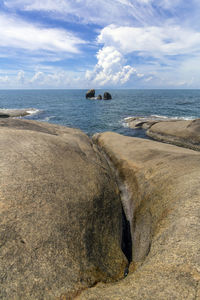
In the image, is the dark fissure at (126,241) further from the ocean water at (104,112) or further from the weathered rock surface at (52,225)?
the ocean water at (104,112)

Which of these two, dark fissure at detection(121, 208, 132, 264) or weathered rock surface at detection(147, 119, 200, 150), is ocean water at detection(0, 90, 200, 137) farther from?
dark fissure at detection(121, 208, 132, 264)

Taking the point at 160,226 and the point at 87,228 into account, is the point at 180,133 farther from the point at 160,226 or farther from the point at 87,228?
the point at 87,228

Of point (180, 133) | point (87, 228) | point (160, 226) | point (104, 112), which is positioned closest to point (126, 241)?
→ point (160, 226)

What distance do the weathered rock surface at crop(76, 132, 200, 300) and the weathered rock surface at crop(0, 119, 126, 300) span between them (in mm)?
612

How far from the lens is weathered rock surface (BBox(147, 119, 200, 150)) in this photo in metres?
20.1

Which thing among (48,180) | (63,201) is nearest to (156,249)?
(63,201)

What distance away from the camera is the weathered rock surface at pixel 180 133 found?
65.9 feet

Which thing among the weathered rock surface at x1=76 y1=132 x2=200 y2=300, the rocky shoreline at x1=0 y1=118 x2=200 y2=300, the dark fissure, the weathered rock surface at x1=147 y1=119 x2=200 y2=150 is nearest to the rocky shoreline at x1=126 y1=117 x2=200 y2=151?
the weathered rock surface at x1=147 y1=119 x2=200 y2=150

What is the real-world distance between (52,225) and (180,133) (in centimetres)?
2085

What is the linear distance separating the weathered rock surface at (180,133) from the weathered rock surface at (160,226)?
1113 centimetres

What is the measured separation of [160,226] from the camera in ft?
18.8

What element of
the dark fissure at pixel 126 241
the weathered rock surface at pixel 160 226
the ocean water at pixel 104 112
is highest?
the weathered rock surface at pixel 160 226

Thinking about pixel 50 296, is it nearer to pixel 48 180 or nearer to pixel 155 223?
pixel 48 180

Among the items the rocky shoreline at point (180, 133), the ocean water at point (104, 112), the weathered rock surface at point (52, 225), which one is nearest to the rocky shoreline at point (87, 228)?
the weathered rock surface at point (52, 225)
